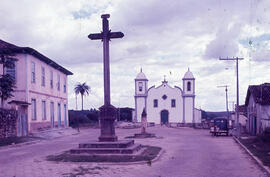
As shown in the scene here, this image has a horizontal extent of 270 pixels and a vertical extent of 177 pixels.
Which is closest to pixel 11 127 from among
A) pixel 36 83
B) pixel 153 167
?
pixel 36 83

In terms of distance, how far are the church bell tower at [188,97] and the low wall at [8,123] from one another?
1816 inches

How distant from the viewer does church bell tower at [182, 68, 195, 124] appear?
69.9 metres

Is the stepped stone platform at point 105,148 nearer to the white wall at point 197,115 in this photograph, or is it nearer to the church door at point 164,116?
the white wall at point 197,115

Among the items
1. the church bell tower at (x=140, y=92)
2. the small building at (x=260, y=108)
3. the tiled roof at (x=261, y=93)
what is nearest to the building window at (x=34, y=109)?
the small building at (x=260, y=108)

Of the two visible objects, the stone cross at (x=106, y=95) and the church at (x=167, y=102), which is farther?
Result: the church at (x=167, y=102)

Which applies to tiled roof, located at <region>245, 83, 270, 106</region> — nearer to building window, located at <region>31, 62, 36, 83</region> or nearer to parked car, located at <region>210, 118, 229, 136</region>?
parked car, located at <region>210, 118, 229, 136</region>

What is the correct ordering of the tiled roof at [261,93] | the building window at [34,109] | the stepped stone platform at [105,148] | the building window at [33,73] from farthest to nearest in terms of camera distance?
the building window at [34,109] < the building window at [33,73] < the tiled roof at [261,93] < the stepped stone platform at [105,148]

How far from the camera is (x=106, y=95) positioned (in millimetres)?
17312

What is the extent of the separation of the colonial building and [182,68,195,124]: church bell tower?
113 ft

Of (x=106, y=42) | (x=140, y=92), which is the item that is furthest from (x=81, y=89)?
(x=106, y=42)

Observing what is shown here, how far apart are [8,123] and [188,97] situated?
4811 centimetres

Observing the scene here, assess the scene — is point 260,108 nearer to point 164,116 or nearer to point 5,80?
point 5,80

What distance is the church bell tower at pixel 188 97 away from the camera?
69875 millimetres

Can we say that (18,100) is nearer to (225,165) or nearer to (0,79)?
(0,79)
